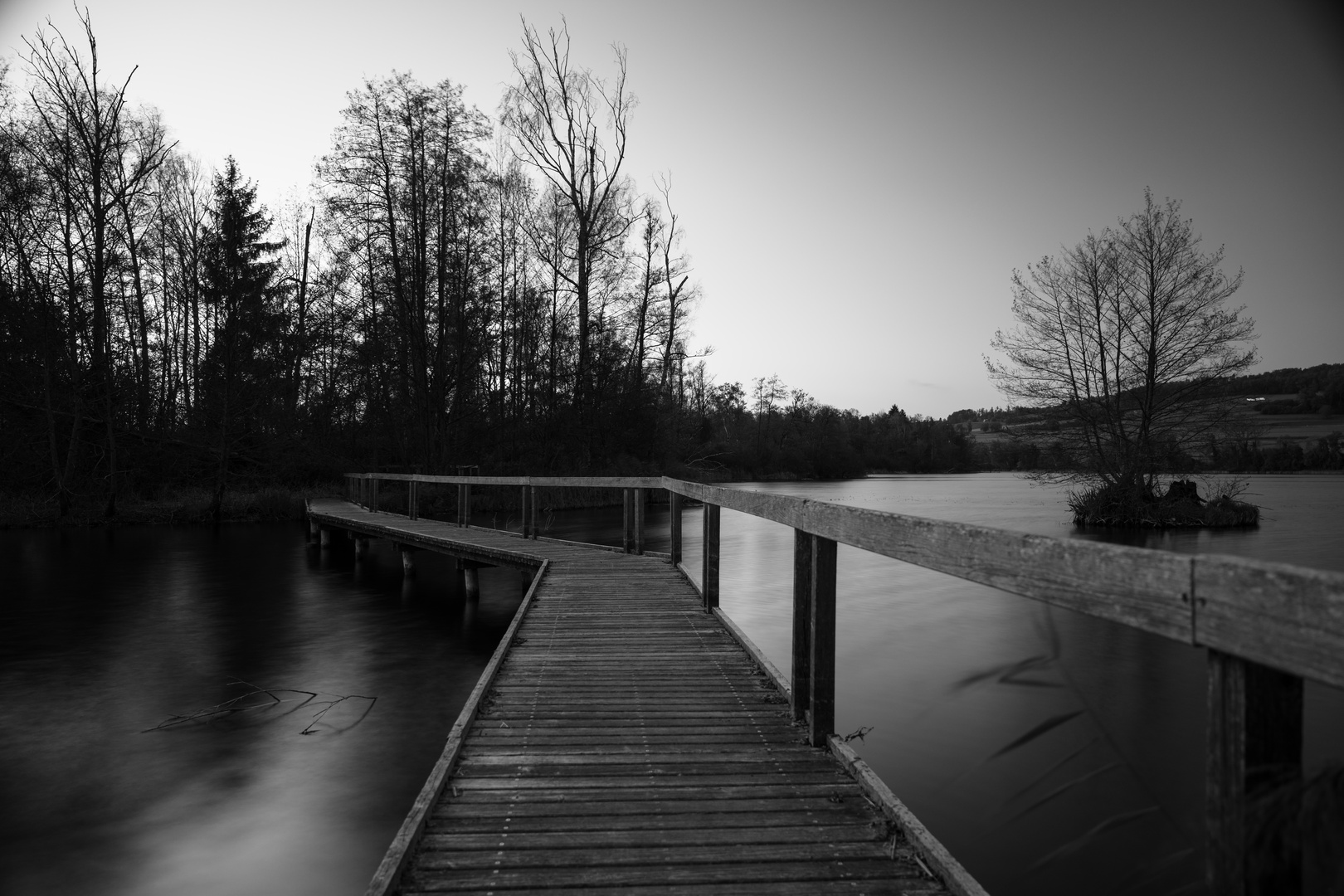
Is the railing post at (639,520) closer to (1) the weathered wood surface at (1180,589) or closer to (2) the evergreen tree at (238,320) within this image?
(1) the weathered wood surface at (1180,589)

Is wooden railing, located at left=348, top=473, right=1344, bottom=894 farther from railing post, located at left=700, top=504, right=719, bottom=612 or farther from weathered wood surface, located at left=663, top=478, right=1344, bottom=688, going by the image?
railing post, located at left=700, top=504, right=719, bottom=612

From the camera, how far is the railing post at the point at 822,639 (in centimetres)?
350

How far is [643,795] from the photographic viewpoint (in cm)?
310

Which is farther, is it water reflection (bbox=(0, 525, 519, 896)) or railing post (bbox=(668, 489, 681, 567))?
railing post (bbox=(668, 489, 681, 567))

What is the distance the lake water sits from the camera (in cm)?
487

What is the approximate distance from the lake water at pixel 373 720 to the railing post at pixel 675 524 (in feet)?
6.20

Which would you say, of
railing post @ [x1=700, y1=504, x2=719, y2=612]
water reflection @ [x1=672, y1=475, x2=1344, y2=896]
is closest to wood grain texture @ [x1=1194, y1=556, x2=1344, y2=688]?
water reflection @ [x1=672, y1=475, x2=1344, y2=896]

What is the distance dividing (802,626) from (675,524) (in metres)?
4.97

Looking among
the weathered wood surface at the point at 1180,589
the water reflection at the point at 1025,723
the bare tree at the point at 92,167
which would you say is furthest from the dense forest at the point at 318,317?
the weathered wood surface at the point at 1180,589

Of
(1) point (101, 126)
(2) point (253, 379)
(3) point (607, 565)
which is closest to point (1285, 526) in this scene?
(3) point (607, 565)

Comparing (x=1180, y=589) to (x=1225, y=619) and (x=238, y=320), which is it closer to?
(x=1225, y=619)

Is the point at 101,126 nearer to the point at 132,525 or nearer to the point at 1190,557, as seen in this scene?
the point at 132,525

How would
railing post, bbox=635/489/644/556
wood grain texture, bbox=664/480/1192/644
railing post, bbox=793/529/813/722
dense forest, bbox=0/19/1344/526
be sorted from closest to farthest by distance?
wood grain texture, bbox=664/480/1192/644 → railing post, bbox=793/529/813/722 → railing post, bbox=635/489/644/556 → dense forest, bbox=0/19/1344/526

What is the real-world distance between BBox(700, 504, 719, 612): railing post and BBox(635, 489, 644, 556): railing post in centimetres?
288
